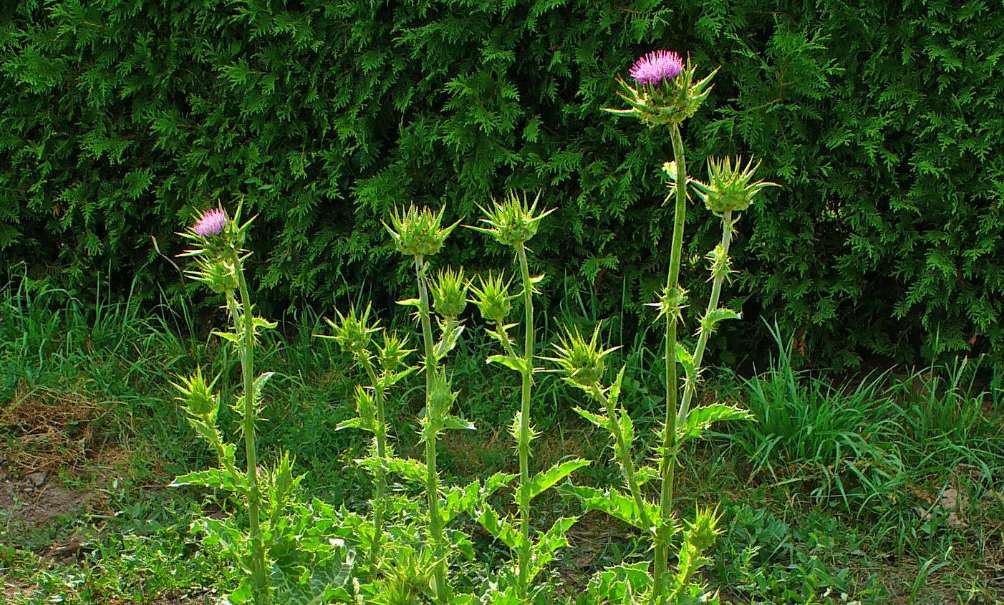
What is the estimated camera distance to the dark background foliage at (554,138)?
4.20 meters

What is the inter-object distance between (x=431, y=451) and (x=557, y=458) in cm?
166

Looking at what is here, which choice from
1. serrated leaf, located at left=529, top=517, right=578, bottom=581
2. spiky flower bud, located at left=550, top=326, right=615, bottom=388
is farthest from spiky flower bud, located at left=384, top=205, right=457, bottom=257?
serrated leaf, located at left=529, top=517, right=578, bottom=581

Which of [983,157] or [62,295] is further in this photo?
[62,295]

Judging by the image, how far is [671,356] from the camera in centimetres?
229

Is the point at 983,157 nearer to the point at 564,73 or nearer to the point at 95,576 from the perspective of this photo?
the point at 564,73

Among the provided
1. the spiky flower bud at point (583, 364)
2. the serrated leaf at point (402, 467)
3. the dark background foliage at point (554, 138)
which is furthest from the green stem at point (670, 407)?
the dark background foliage at point (554, 138)

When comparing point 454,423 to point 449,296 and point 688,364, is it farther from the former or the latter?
point 688,364

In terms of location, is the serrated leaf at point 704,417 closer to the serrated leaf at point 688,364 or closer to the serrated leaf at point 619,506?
the serrated leaf at point 688,364

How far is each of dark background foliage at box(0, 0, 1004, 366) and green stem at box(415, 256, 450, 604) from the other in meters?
1.95

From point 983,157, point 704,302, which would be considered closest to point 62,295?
point 704,302

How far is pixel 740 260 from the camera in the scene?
14.8ft

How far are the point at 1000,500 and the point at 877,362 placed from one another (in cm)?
111

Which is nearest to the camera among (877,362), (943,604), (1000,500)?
(943,604)

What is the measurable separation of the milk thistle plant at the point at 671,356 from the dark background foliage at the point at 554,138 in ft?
6.39
